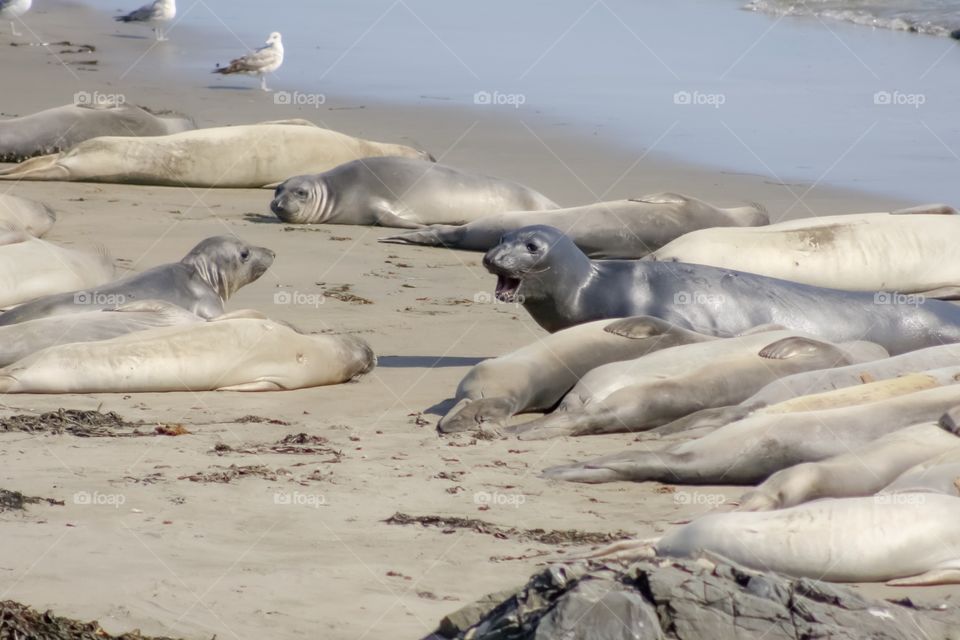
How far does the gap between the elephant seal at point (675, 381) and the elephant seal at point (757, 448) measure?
1.98 ft

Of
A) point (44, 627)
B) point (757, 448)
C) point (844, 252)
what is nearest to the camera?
point (44, 627)

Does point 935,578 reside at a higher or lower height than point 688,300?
lower

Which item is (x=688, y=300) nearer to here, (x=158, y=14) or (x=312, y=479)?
(x=312, y=479)

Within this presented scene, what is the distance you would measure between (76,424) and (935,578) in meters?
3.11

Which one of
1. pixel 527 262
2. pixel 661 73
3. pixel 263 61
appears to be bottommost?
pixel 527 262

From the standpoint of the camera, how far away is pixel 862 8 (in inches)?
893

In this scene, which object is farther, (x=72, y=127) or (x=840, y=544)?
(x=72, y=127)

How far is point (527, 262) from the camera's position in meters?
7.44

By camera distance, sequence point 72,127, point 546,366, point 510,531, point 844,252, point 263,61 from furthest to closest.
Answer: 1. point 263,61
2. point 72,127
3. point 844,252
4. point 546,366
5. point 510,531

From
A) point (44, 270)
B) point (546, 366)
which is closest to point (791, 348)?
point (546, 366)

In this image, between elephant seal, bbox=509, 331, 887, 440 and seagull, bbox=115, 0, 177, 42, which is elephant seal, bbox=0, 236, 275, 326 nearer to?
elephant seal, bbox=509, 331, 887, 440

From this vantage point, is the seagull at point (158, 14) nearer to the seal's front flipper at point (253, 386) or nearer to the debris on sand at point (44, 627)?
the seal's front flipper at point (253, 386)

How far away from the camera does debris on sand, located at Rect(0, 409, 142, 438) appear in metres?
5.73

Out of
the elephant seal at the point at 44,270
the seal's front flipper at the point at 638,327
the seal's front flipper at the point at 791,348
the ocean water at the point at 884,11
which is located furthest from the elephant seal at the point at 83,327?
the ocean water at the point at 884,11
